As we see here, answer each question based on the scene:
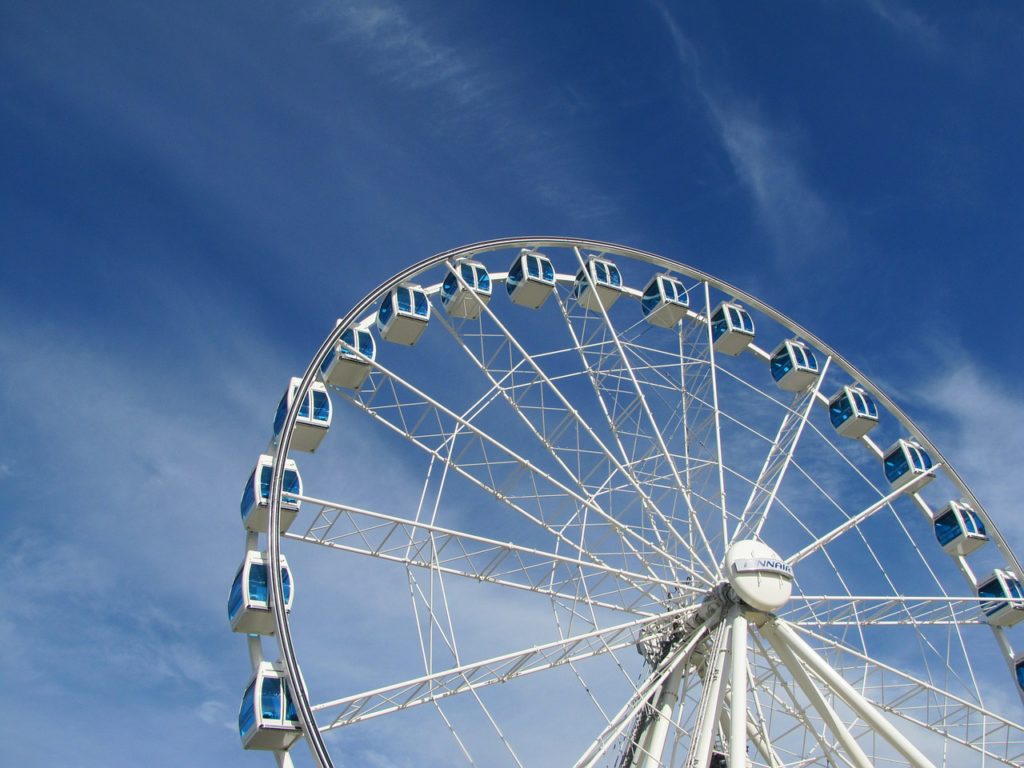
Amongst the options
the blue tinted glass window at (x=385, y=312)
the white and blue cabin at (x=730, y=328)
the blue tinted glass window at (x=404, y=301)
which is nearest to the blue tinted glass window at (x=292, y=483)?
the blue tinted glass window at (x=385, y=312)

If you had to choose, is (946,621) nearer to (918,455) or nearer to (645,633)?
(918,455)

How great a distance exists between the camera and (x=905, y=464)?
27.2m

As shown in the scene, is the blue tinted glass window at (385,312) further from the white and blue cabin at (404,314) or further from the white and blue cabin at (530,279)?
the white and blue cabin at (530,279)

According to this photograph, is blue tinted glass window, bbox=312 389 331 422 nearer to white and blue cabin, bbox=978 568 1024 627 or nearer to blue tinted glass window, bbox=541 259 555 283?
blue tinted glass window, bbox=541 259 555 283

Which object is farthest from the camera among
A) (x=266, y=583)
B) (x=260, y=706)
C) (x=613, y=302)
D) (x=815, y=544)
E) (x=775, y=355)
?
(x=775, y=355)

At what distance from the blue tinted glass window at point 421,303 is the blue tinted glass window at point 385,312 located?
576 mm

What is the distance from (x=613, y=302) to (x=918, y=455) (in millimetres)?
9072

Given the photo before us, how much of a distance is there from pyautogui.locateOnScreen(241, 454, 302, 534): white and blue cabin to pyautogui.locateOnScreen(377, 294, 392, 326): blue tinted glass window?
4.10 meters

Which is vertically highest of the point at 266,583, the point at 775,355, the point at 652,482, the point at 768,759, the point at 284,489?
the point at 775,355

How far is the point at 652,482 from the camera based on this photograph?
76.1 feet

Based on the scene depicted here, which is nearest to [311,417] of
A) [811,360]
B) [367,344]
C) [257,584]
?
[367,344]

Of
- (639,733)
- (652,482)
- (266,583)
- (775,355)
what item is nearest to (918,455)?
(775,355)

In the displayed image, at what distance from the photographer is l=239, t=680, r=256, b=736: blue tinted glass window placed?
55.1 ft

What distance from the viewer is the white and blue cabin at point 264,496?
1873 cm
